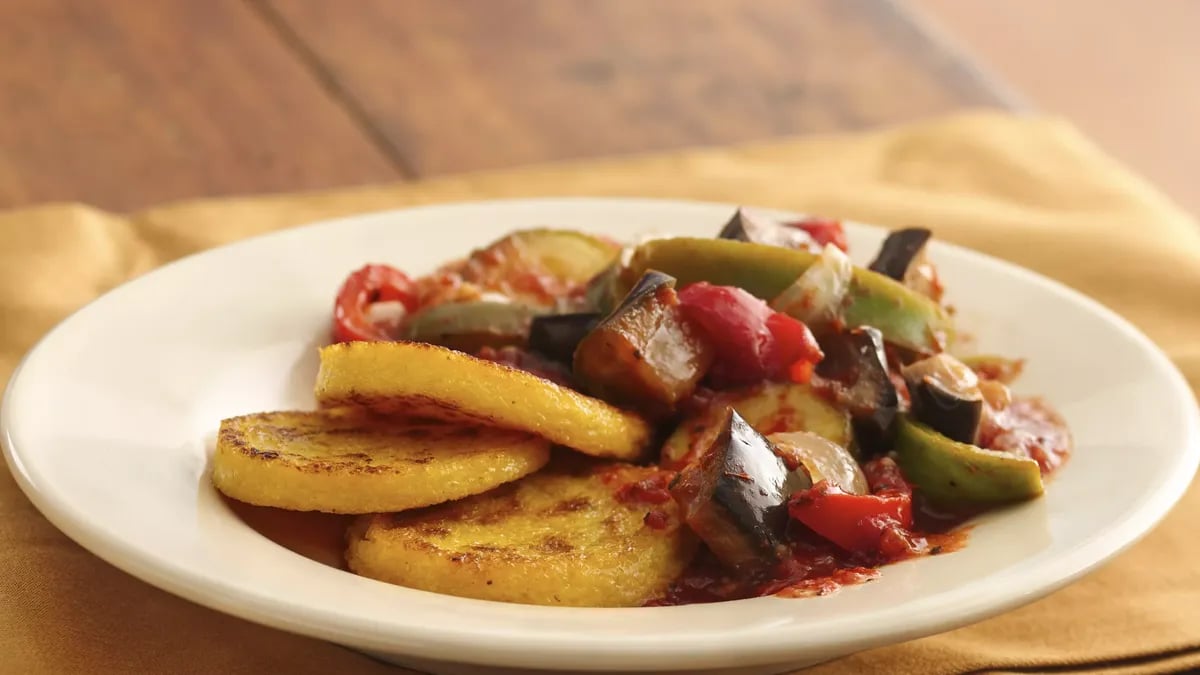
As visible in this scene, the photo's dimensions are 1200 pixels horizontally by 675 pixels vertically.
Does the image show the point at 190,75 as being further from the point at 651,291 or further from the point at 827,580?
the point at 827,580

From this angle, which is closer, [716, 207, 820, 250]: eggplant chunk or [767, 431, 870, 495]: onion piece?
[767, 431, 870, 495]: onion piece

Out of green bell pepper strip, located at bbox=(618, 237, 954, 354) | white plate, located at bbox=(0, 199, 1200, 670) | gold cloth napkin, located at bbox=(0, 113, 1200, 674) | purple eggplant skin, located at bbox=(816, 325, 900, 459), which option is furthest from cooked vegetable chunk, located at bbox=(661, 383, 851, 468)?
gold cloth napkin, located at bbox=(0, 113, 1200, 674)

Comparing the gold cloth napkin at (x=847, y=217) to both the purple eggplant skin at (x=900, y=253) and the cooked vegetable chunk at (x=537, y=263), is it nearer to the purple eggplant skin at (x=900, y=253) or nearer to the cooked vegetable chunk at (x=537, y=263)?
the purple eggplant skin at (x=900, y=253)

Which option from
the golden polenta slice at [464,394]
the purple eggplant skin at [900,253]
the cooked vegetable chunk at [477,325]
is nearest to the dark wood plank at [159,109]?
the cooked vegetable chunk at [477,325]

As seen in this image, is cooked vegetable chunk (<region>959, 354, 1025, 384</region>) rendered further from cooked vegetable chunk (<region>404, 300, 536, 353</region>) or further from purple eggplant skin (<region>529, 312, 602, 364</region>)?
cooked vegetable chunk (<region>404, 300, 536, 353</region>)

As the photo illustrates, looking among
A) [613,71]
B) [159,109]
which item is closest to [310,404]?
[159,109]

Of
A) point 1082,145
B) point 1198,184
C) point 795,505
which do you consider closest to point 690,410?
point 795,505

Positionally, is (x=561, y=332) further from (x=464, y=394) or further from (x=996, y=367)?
(x=996, y=367)
